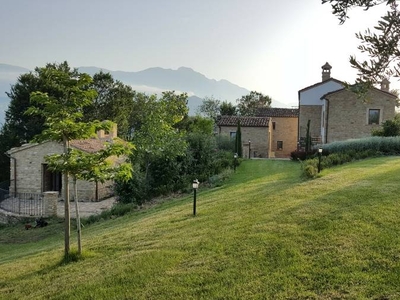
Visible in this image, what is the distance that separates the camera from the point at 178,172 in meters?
19.0

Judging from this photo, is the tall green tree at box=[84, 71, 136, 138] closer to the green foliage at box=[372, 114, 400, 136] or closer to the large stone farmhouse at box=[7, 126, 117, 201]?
the large stone farmhouse at box=[7, 126, 117, 201]

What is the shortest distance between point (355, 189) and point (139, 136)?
467 inches

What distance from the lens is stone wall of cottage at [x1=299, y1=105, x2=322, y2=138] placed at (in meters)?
31.9

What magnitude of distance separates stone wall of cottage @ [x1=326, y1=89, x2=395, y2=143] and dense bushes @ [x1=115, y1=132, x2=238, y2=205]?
10.1 metres

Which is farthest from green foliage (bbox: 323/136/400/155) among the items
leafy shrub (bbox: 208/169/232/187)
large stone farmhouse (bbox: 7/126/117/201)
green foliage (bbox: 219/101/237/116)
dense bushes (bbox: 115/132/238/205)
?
green foliage (bbox: 219/101/237/116)

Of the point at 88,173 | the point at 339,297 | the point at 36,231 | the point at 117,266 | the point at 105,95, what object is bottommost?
the point at 36,231

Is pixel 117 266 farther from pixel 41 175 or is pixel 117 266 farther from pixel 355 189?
pixel 41 175

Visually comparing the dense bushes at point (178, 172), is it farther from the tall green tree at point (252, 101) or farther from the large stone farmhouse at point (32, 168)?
the tall green tree at point (252, 101)

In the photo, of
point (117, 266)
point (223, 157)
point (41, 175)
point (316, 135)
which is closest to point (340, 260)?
point (117, 266)

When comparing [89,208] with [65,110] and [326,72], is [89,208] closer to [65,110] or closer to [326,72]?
[65,110]

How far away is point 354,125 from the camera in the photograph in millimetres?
27531

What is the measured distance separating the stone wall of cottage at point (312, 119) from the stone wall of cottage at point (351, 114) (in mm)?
4119

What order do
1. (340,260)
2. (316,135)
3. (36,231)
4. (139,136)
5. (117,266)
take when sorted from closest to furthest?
(340,260) < (117,266) < (36,231) < (139,136) < (316,135)

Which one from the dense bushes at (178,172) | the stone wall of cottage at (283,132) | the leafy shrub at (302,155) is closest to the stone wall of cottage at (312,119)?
the stone wall of cottage at (283,132)
